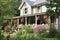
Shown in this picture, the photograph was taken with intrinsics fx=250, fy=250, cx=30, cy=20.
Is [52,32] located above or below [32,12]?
below

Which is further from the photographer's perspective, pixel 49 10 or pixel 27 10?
pixel 27 10

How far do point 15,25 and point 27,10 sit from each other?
12.6 ft

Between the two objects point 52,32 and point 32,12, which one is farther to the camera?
point 32,12

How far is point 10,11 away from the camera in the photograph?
4434cm

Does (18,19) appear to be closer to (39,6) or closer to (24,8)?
(24,8)

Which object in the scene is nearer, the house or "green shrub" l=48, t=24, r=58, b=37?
"green shrub" l=48, t=24, r=58, b=37

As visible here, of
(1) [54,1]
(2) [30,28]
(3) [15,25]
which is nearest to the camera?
(1) [54,1]

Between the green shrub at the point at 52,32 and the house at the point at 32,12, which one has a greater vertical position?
the house at the point at 32,12

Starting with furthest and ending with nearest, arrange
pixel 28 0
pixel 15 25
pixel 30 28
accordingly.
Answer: pixel 28 0, pixel 15 25, pixel 30 28

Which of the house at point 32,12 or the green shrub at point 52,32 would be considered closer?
the green shrub at point 52,32

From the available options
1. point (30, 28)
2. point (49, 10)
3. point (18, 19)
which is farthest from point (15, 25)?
point (49, 10)

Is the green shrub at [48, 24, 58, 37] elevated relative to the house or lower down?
lower down

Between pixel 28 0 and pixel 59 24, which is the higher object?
pixel 28 0

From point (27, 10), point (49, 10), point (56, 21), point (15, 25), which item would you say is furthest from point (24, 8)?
point (49, 10)
